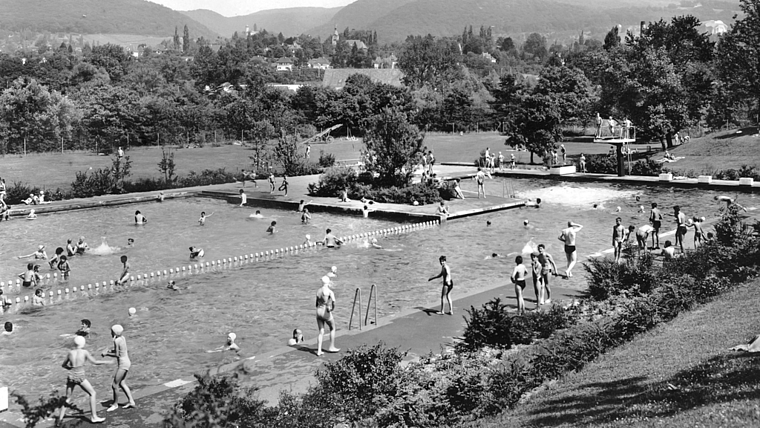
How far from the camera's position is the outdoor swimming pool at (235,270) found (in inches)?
669

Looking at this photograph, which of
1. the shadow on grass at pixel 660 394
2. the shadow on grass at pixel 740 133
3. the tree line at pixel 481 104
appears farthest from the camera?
the tree line at pixel 481 104

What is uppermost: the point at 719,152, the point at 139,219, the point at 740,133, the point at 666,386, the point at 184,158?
the point at 740,133

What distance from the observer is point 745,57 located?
52094 millimetres

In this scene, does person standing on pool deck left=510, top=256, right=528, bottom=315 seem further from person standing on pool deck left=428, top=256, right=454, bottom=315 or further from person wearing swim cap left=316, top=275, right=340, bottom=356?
person wearing swim cap left=316, top=275, right=340, bottom=356

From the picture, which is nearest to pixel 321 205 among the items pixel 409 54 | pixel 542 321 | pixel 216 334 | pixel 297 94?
pixel 216 334

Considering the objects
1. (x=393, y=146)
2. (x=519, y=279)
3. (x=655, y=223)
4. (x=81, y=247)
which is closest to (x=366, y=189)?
(x=393, y=146)

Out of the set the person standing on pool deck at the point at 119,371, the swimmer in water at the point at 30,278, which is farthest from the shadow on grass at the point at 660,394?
the swimmer in water at the point at 30,278

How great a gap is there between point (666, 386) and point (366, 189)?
28540 mm

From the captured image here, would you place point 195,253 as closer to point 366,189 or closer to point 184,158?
point 366,189

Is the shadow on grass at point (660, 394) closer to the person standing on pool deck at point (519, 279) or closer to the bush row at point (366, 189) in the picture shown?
the person standing on pool deck at point (519, 279)

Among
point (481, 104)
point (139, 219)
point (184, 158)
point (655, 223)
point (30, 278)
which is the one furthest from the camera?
point (481, 104)

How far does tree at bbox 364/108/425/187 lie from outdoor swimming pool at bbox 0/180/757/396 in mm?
5803

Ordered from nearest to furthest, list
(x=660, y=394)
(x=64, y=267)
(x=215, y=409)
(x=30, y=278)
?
(x=215, y=409)
(x=660, y=394)
(x=30, y=278)
(x=64, y=267)

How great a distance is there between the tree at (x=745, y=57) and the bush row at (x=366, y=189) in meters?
26.8
